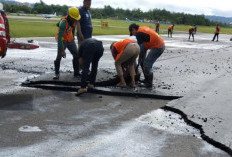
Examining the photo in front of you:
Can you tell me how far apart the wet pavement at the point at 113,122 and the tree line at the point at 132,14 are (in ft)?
364

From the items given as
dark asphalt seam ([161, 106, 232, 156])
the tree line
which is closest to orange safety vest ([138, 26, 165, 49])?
dark asphalt seam ([161, 106, 232, 156])

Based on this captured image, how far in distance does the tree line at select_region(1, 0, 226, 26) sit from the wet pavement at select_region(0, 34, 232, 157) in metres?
111

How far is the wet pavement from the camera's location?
4.46 meters

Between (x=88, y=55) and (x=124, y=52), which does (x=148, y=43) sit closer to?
(x=124, y=52)

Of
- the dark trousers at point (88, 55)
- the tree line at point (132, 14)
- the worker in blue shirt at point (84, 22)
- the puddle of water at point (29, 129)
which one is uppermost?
the tree line at point (132, 14)

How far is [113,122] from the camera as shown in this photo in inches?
222

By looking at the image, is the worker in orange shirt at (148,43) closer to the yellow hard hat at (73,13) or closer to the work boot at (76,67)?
the yellow hard hat at (73,13)

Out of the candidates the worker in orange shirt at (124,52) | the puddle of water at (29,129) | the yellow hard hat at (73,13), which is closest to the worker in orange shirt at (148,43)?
the worker in orange shirt at (124,52)

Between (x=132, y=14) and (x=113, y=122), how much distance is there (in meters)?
158

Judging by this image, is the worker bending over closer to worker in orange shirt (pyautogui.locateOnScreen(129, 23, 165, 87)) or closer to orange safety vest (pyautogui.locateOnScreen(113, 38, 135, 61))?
orange safety vest (pyautogui.locateOnScreen(113, 38, 135, 61))

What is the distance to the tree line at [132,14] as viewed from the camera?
123938mm

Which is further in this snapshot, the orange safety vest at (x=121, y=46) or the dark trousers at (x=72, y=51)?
the dark trousers at (x=72, y=51)

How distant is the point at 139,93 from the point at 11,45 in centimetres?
323

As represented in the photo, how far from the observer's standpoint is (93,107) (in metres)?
6.55
